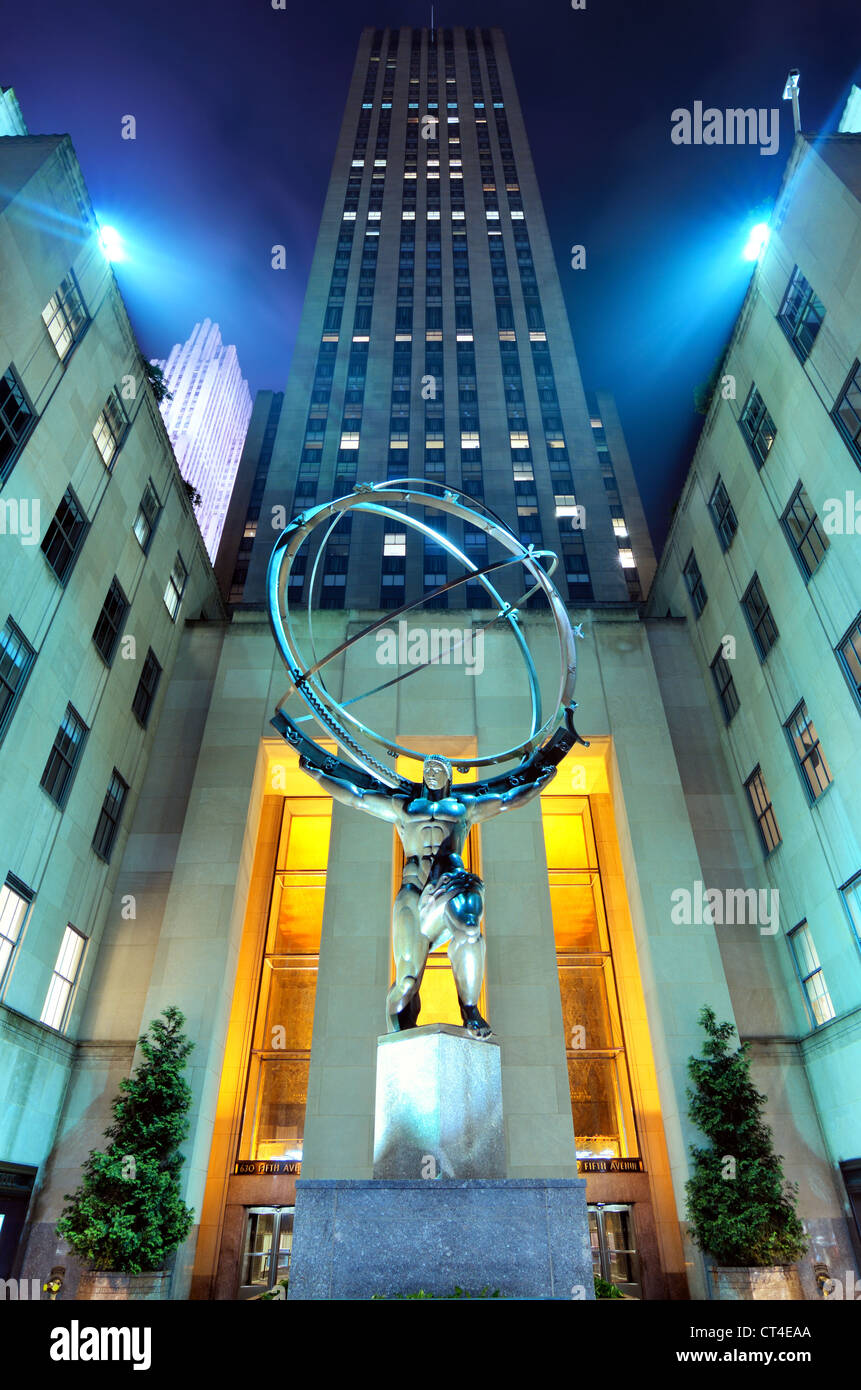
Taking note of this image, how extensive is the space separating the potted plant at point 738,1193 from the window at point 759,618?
34.6 feet

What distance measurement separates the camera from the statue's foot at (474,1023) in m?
10.2

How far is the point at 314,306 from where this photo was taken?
60.4 metres

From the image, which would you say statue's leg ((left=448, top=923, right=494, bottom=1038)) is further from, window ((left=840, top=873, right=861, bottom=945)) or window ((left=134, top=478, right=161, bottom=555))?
window ((left=134, top=478, right=161, bottom=555))

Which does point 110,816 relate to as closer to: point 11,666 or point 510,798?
point 11,666

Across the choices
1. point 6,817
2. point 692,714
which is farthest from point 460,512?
point 692,714

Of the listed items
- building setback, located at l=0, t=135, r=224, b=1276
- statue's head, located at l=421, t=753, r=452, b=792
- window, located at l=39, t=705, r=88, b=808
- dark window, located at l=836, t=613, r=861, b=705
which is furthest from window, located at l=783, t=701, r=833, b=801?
window, located at l=39, t=705, r=88, b=808

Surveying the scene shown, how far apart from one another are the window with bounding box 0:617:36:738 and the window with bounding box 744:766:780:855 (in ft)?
63.2

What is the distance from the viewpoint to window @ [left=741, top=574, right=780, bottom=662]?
71.0 ft

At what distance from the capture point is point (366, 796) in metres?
11.6

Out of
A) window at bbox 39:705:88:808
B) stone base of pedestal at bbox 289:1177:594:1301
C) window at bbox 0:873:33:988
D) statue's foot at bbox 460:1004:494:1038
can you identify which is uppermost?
window at bbox 39:705:88:808

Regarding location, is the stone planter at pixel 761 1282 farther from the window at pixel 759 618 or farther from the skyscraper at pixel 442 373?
the skyscraper at pixel 442 373

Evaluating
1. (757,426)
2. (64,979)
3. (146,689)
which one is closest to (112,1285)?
(64,979)

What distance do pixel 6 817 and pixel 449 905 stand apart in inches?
441

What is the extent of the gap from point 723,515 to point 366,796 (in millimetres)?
18394
